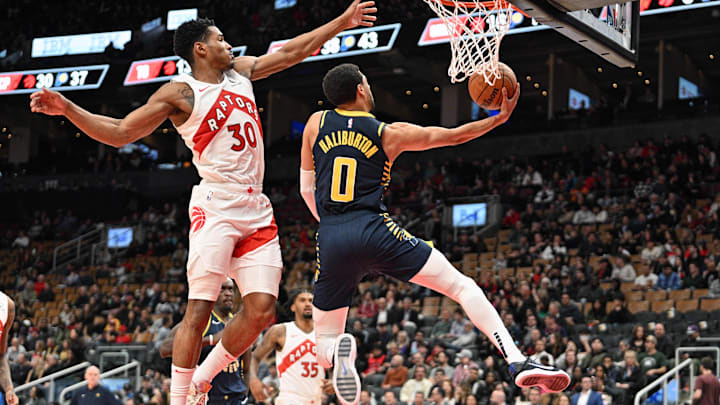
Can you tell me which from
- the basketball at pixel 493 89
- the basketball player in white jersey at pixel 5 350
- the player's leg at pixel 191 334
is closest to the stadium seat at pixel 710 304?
the basketball at pixel 493 89

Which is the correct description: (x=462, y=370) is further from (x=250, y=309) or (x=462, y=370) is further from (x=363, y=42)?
(x=363, y=42)

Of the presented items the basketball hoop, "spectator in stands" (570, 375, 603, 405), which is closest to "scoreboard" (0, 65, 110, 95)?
"spectator in stands" (570, 375, 603, 405)

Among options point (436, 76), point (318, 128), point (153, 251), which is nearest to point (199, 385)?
point (318, 128)

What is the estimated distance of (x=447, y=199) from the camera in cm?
2386

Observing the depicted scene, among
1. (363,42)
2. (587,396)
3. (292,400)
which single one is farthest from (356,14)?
(363,42)

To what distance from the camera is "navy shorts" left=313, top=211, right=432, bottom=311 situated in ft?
17.0

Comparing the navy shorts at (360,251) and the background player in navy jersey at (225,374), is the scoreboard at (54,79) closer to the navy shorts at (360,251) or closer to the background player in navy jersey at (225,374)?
the background player in navy jersey at (225,374)

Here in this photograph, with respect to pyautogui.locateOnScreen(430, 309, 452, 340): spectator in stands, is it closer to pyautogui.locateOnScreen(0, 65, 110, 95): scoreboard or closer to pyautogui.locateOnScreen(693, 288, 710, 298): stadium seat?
pyautogui.locateOnScreen(693, 288, 710, 298): stadium seat

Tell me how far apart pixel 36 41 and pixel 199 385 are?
26.6 m

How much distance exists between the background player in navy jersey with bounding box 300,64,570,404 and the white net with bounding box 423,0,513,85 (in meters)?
0.81

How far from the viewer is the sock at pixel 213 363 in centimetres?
562

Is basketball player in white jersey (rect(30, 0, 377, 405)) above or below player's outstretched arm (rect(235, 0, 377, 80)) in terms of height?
below

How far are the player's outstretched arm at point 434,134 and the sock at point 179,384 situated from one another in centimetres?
171

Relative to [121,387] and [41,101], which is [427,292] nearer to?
[121,387]
